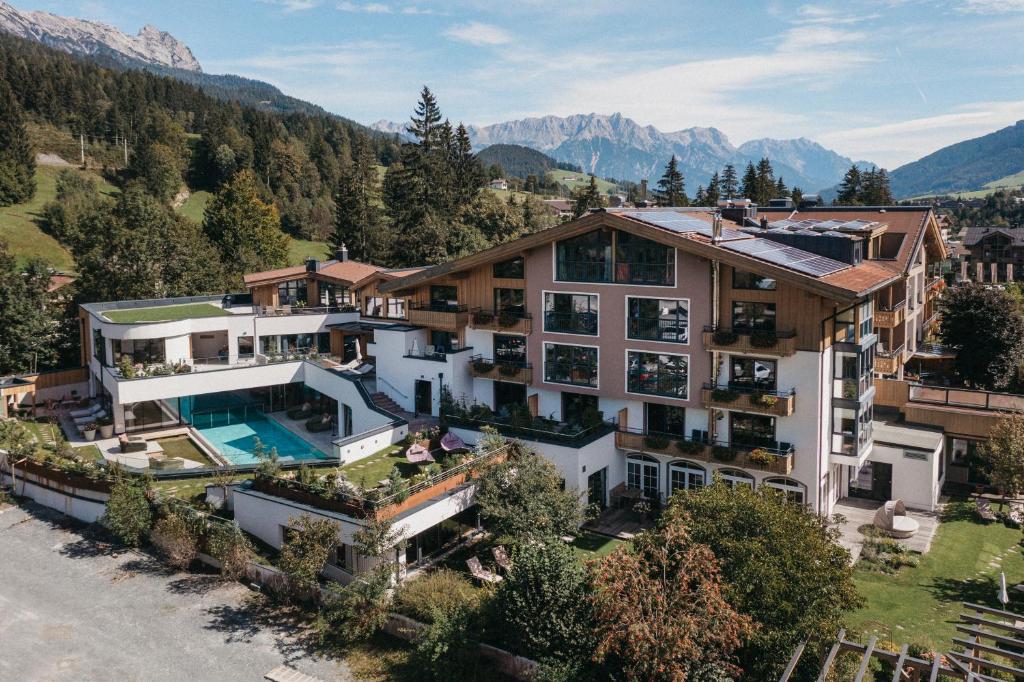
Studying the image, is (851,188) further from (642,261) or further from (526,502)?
(526,502)

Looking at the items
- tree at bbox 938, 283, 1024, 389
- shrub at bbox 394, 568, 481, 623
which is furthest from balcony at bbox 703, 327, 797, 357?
tree at bbox 938, 283, 1024, 389

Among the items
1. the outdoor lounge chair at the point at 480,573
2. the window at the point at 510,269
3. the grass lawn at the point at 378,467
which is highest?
the window at the point at 510,269

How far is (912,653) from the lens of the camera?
55.5ft

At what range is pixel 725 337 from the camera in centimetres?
2623

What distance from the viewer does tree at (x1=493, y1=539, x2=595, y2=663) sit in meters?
17.2

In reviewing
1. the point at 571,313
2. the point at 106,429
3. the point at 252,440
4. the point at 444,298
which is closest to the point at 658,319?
the point at 571,313

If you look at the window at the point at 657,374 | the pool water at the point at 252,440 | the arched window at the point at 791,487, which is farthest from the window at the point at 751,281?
the pool water at the point at 252,440

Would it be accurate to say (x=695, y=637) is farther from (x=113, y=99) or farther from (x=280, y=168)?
(x=113, y=99)

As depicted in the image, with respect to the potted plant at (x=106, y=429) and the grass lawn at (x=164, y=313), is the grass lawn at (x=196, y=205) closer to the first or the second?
the grass lawn at (x=164, y=313)

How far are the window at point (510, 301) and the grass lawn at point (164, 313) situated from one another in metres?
16.6

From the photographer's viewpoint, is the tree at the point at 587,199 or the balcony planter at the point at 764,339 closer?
the balcony planter at the point at 764,339

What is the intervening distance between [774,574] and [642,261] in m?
14.2

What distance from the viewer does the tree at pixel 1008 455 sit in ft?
83.7

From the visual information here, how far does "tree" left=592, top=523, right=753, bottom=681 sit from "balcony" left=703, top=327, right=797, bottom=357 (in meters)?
10.8
